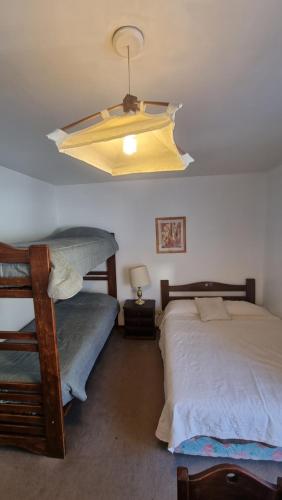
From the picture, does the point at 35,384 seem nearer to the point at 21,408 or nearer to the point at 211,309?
the point at 21,408

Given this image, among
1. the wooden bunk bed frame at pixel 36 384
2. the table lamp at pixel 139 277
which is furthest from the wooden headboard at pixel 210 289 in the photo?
the wooden bunk bed frame at pixel 36 384

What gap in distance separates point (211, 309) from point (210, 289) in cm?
53

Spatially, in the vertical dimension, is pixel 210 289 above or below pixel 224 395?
above

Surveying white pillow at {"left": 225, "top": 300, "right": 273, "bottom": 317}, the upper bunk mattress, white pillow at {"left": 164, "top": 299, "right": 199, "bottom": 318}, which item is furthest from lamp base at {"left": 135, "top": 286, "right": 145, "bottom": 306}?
the upper bunk mattress

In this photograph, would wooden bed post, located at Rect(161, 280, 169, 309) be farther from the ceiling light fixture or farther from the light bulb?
the light bulb

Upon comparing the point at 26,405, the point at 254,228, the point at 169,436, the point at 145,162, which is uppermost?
the point at 145,162

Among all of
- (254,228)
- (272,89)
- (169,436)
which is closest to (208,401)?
(169,436)

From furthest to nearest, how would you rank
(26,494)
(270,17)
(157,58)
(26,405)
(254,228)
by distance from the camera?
(254,228)
(26,405)
(26,494)
(157,58)
(270,17)

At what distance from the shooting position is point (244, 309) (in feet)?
9.94

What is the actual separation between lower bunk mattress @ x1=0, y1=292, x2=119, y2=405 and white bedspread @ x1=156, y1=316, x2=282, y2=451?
0.70 meters

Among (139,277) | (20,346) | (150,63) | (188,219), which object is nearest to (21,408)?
(20,346)

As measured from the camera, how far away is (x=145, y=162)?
3.83 feet

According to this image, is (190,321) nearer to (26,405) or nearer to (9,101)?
(26,405)

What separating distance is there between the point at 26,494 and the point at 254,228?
11.3ft
